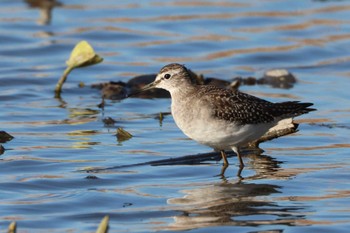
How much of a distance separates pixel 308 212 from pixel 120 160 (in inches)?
111

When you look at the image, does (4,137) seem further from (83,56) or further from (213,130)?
(213,130)

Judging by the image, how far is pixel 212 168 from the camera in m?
11.1

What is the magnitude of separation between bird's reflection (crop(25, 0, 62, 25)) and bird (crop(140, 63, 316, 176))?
9.79 m

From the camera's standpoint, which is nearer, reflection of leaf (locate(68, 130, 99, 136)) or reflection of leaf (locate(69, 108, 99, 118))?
reflection of leaf (locate(68, 130, 99, 136))

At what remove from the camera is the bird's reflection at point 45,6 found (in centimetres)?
2078

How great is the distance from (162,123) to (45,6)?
9.13 m

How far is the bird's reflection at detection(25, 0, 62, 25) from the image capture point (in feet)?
68.2

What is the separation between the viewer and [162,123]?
13.4 metres

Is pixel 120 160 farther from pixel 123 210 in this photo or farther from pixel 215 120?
pixel 123 210

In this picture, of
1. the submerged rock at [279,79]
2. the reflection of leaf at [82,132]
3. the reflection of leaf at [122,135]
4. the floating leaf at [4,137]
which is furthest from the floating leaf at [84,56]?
the submerged rock at [279,79]

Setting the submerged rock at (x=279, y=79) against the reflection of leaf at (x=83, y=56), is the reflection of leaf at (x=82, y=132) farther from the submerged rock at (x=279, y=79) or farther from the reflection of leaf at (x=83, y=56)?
the submerged rock at (x=279, y=79)

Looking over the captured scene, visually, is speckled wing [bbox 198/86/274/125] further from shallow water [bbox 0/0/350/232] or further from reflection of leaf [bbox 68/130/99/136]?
reflection of leaf [bbox 68/130/99/136]

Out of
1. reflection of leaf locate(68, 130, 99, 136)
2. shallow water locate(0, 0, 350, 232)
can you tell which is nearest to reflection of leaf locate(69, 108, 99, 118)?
shallow water locate(0, 0, 350, 232)

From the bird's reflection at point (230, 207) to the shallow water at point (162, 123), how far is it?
0.01 m
